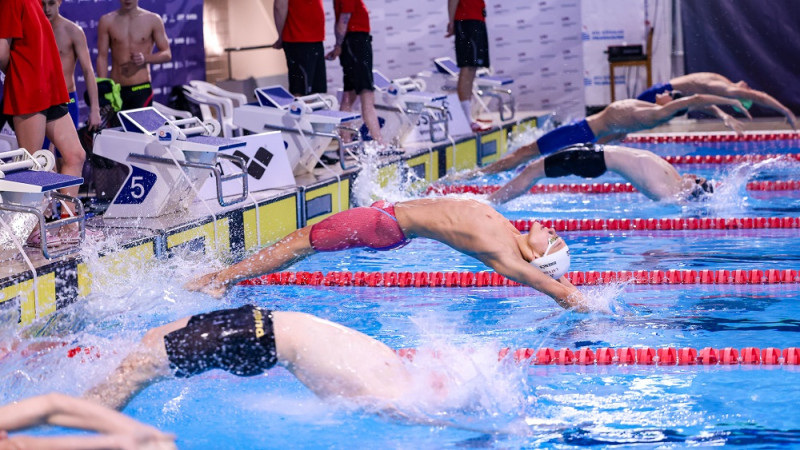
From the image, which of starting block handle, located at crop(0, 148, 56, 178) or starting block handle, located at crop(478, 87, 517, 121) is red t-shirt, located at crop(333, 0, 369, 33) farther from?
starting block handle, located at crop(0, 148, 56, 178)

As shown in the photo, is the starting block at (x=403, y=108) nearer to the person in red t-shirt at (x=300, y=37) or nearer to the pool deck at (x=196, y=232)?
the pool deck at (x=196, y=232)

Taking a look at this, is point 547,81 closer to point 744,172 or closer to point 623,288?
point 744,172

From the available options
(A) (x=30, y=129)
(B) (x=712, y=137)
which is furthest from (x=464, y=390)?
(B) (x=712, y=137)

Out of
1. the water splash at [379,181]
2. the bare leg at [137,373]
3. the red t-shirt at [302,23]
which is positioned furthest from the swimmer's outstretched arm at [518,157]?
the bare leg at [137,373]

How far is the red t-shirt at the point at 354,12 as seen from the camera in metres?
7.95

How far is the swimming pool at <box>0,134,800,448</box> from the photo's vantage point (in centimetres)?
316

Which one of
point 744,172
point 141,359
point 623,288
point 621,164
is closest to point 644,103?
point 621,164

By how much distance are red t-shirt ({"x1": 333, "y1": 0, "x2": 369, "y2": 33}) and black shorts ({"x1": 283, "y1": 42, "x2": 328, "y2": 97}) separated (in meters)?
0.34

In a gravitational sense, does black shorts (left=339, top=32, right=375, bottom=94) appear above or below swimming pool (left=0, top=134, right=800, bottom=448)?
above

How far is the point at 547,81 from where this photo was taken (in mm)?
12016

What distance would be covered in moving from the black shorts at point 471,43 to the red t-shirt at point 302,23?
1.72m

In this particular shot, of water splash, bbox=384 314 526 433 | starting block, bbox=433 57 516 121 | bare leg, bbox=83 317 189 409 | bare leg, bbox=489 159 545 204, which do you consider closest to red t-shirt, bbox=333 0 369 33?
bare leg, bbox=489 159 545 204

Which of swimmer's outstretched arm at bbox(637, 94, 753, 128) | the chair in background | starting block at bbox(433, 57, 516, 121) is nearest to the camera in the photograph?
swimmer's outstretched arm at bbox(637, 94, 753, 128)

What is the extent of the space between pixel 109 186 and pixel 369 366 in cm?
408
